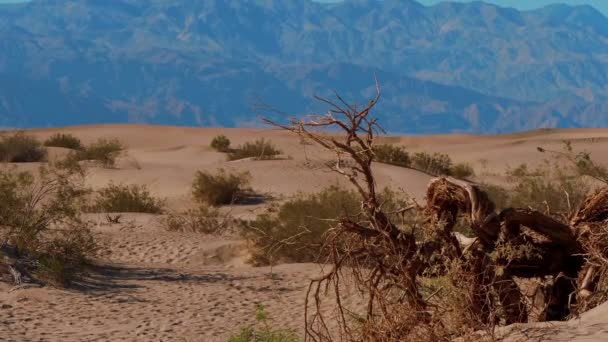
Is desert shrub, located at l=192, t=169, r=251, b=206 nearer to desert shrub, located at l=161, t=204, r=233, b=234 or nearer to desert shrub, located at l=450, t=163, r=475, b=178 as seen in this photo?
desert shrub, located at l=161, t=204, r=233, b=234

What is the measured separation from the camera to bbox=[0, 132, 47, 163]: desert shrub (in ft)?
107

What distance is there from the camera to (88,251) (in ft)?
42.2

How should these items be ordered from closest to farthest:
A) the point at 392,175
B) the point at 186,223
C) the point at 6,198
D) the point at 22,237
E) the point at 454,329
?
1. the point at 454,329
2. the point at 22,237
3. the point at 6,198
4. the point at 186,223
5. the point at 392,175

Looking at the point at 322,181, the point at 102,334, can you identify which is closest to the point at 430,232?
the point at 102,334

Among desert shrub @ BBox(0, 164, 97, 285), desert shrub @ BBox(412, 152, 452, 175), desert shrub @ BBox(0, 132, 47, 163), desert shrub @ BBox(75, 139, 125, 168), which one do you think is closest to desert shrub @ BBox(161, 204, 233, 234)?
desert shrub @ BBox(0, 164, 97, 285)

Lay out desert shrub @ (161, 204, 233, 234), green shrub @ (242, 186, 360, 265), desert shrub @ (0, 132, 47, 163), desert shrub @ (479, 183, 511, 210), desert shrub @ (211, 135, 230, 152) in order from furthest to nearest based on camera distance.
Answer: desert shrub @ (211, 135, 230, 152) < desert shrub @ (0, 132, 47, 163) < desert shrub @ (479, 183, 511, 210) < desert shrub @ (161, 204, 233, 234) < green shrub @ (242, 186, 360, 265)

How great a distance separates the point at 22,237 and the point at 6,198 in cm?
143

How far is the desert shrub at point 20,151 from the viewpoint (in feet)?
107

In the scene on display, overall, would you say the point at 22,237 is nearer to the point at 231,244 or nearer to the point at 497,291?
the point at 231,244

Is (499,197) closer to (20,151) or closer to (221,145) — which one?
(20,151)

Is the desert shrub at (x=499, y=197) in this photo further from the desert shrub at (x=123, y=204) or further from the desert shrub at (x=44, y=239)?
the desert shrub at (x=44, y=239)

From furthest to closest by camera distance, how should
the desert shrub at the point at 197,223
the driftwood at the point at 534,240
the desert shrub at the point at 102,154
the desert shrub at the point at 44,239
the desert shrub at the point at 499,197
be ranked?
the desert shrub at the point at 102,154 < the desert shrub at the point at 499,197 < the desert shrub at the point at 197,223 < the desert shrub at the point at 44,239 < the driftwood at the point at 534,240

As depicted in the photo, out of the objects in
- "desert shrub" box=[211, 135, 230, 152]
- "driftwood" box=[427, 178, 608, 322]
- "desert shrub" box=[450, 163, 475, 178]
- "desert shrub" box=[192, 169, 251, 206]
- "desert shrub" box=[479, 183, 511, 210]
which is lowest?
"driftwood" box=[427, 178, 608, 322]

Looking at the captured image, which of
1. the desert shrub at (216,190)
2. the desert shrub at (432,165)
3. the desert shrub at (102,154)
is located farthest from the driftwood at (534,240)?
the desert shrub at (102,154)
